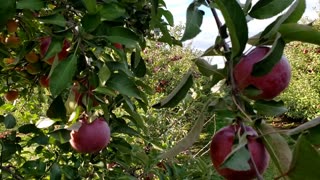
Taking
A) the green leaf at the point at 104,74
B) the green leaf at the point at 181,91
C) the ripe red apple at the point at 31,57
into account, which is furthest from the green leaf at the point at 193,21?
the ripe red apple at the point at 31,57

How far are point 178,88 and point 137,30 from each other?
0.76 metres

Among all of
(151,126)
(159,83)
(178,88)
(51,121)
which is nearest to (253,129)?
(178,88)

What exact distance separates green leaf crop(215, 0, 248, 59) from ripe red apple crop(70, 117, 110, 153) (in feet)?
2.26

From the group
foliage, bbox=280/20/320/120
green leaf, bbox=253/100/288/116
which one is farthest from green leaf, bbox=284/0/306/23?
foliage, bbox=280/20/320/120

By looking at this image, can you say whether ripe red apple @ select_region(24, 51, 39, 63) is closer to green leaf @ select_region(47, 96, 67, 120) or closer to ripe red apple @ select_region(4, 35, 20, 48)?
ripe red apple @ select_region(4, 35, 20, 48)

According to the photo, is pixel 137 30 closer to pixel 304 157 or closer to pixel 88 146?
pixel 88 146

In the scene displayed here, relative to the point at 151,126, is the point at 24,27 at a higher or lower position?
higher

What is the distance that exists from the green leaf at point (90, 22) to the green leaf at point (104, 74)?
0.11 metres

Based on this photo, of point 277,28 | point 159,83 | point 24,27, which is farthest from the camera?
point 159,83

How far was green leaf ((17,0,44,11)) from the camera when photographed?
98 cm

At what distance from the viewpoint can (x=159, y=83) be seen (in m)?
5.68

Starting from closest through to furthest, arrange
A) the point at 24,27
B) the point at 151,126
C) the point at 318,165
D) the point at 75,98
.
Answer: the point at 318,165 < the point at 75,98 < the point at 24,27 < the point at 151,126

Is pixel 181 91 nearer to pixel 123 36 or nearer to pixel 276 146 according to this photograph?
pixel 276 146

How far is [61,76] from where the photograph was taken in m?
0.92
